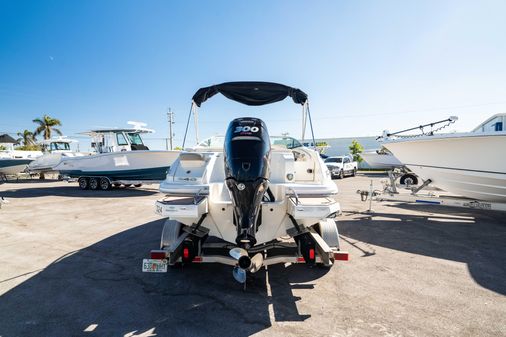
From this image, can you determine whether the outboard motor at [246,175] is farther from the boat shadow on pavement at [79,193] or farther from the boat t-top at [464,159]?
the boat shadow on pavement at [79,193]

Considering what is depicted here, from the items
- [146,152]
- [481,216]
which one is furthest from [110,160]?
[481,216]

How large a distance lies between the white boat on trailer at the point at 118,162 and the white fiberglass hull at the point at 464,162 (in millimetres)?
9402

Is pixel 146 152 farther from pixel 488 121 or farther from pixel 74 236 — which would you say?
pixel 488 121

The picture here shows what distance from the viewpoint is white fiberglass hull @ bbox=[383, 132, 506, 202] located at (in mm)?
5598

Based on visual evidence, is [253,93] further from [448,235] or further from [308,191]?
[448,235]

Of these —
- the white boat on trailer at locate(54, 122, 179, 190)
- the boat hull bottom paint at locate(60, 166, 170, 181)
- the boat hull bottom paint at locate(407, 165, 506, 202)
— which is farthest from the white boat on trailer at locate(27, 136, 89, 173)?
the boat hull bottom paint at locate(407, 165, 506, 202)

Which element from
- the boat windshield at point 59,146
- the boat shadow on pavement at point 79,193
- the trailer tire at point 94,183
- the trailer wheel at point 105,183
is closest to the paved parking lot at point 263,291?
the boat shadow on pavement at point 79,193

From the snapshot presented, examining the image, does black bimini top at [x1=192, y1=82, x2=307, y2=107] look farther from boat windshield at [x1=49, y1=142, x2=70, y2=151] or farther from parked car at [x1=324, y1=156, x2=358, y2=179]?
boat windshield at [x1=49, y1=142, x2=70, y2=151]

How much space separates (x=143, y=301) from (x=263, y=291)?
1.36 m

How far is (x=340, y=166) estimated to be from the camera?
64.8 ft

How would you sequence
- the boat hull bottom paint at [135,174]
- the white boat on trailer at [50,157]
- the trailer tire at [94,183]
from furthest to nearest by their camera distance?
the white boat on trailer at [50,157], the trailer tire at [94,183], the boat hull bottom paint at [135,174]

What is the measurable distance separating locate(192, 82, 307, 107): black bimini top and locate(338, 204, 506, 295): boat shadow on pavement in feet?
10.1

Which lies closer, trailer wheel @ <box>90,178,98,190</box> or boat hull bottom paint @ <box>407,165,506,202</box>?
boat hull bottom paint @ <box>407,165,506,202</box>

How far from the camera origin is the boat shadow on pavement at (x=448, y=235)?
3793mm
